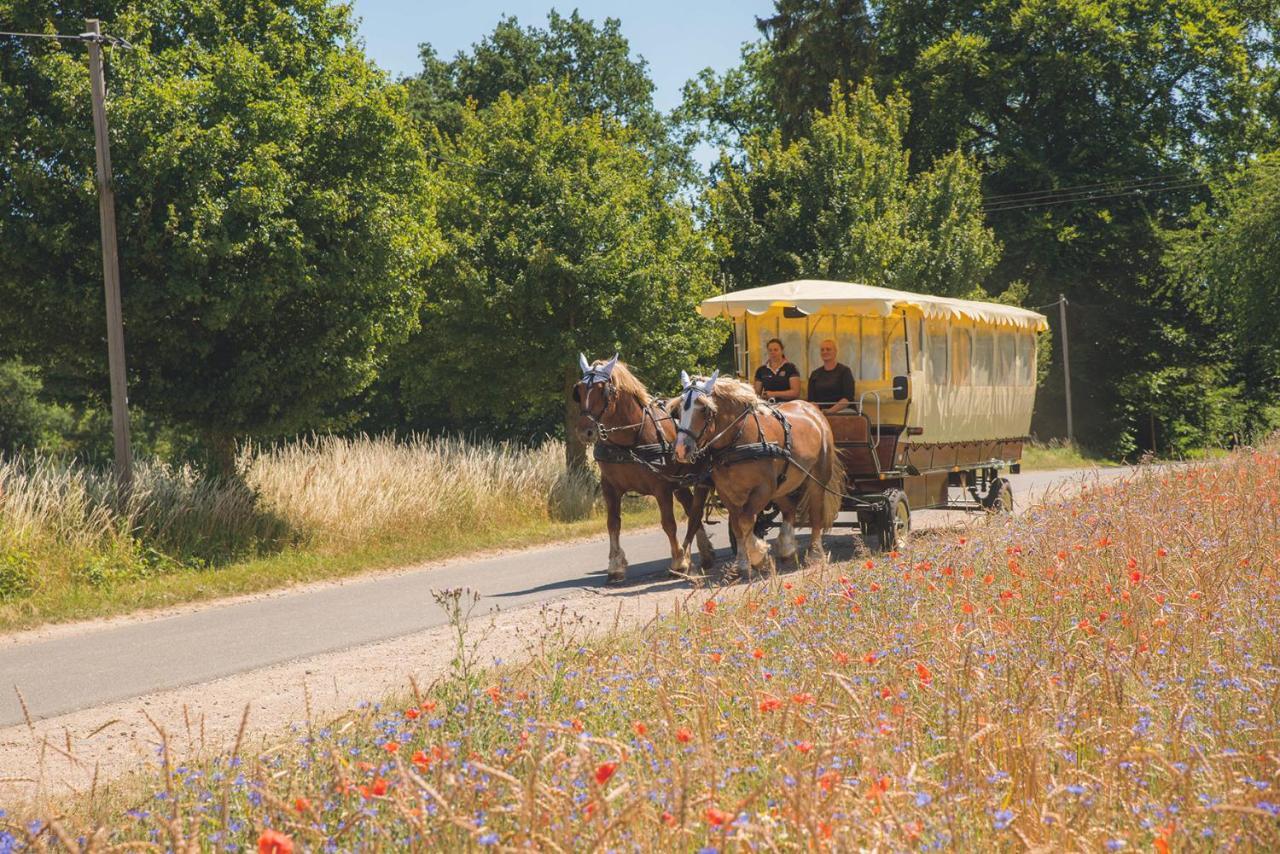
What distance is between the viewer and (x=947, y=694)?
4469 millimetres

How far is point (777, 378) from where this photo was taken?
45.1 ft

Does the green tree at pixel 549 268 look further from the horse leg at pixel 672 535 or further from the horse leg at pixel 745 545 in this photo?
the horse leg at pixel 745 545

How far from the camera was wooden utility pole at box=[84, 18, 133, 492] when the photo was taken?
522 inches

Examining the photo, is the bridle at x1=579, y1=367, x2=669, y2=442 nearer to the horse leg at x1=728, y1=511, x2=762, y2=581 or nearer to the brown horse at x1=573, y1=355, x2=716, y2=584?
the brown horse at x1=573, y1=355, x2=716, y2=584

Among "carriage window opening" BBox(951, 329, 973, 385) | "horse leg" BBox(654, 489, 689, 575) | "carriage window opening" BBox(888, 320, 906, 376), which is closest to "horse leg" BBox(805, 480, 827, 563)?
"horse leg" BBox(654, 489, 689, 575)

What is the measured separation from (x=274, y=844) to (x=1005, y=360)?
15.2m

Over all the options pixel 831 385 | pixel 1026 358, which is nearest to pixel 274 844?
pixel 831 385

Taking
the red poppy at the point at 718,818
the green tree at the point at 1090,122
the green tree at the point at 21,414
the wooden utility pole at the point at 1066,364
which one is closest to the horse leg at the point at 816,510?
the red poppy at the point at 718,818

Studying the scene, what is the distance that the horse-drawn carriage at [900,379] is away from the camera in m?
13.3

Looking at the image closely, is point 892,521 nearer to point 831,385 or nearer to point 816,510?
point 816,510

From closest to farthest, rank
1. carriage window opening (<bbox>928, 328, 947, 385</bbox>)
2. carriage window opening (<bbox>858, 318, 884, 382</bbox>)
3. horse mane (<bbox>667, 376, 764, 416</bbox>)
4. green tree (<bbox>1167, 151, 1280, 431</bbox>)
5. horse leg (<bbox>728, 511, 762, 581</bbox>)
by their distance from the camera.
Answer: horse leg (<bbox>728, 511, 762, 581</bbox>), horse mane (<bbox>667, 376, 764, 416</bbox>), carriage window opening (<bbox>928, 328, 947, 385</bbox>), carriage window opening (<bbox>858, 318, 884, 382</bbox>), green tree (<bbox>1167, 151, 1280, 431</bbox>)

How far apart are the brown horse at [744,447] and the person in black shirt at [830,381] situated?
153cm

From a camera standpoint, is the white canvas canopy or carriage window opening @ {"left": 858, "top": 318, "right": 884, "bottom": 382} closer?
the white canvas canopy

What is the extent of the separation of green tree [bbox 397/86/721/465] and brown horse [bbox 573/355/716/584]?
8758 millimetres
